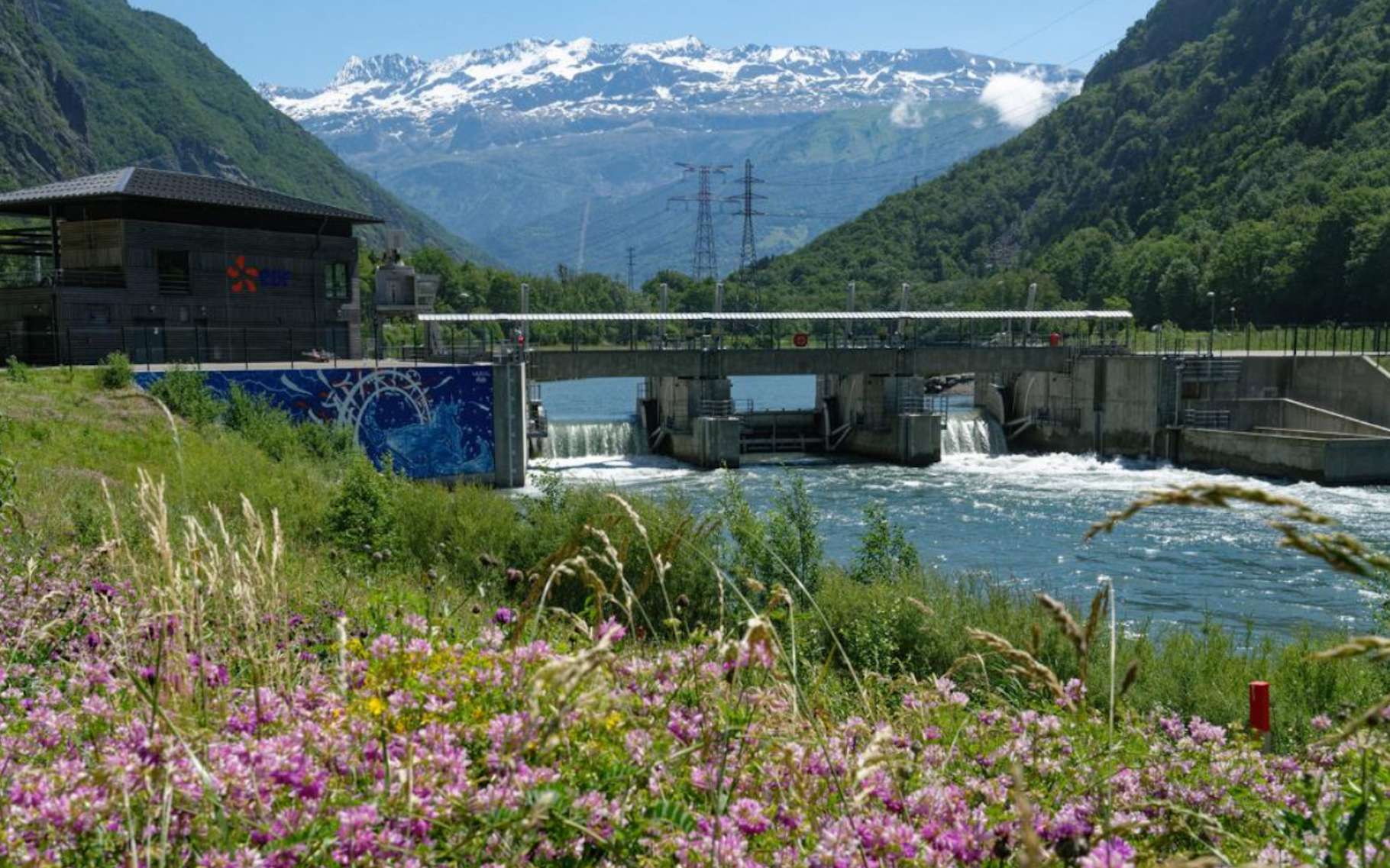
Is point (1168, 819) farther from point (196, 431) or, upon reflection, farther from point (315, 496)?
point (196, 431)

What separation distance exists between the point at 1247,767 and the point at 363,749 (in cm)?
294

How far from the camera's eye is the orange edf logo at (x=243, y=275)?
41.2 metres

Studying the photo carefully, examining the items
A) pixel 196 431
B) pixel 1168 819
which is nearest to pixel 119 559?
pixel 1168 819

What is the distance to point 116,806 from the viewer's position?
2.92 m

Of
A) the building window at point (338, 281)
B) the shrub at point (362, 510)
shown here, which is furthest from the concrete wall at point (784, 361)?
the shrub at point (362, 510)

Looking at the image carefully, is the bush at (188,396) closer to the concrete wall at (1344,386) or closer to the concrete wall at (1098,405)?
the concrete wall at (1098,405)

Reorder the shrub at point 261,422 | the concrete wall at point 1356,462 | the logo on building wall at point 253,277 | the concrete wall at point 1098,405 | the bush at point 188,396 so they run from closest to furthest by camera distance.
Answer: the shrub at point 261,422 → the bush at point 188,396 → the concrete wall at point 1356,462 → the logo on building wall at point 253,277 → the concrete wall at point 1098,405

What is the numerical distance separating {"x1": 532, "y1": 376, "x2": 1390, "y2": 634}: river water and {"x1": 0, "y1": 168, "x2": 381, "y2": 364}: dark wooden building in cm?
1049

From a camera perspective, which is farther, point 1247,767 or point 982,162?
point 982,162

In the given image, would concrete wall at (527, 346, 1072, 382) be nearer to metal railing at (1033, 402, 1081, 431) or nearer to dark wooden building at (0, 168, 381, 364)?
metal railing at (1033, 402, 1081, 431)

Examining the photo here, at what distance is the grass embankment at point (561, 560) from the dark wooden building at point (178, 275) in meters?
14.0

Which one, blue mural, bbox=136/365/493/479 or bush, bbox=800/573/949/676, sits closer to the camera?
bush, bbox=800/573/949/676

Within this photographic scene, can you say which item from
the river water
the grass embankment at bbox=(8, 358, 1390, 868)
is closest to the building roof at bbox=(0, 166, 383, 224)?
the river water

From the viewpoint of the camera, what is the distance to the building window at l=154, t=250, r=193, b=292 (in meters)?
39.8
